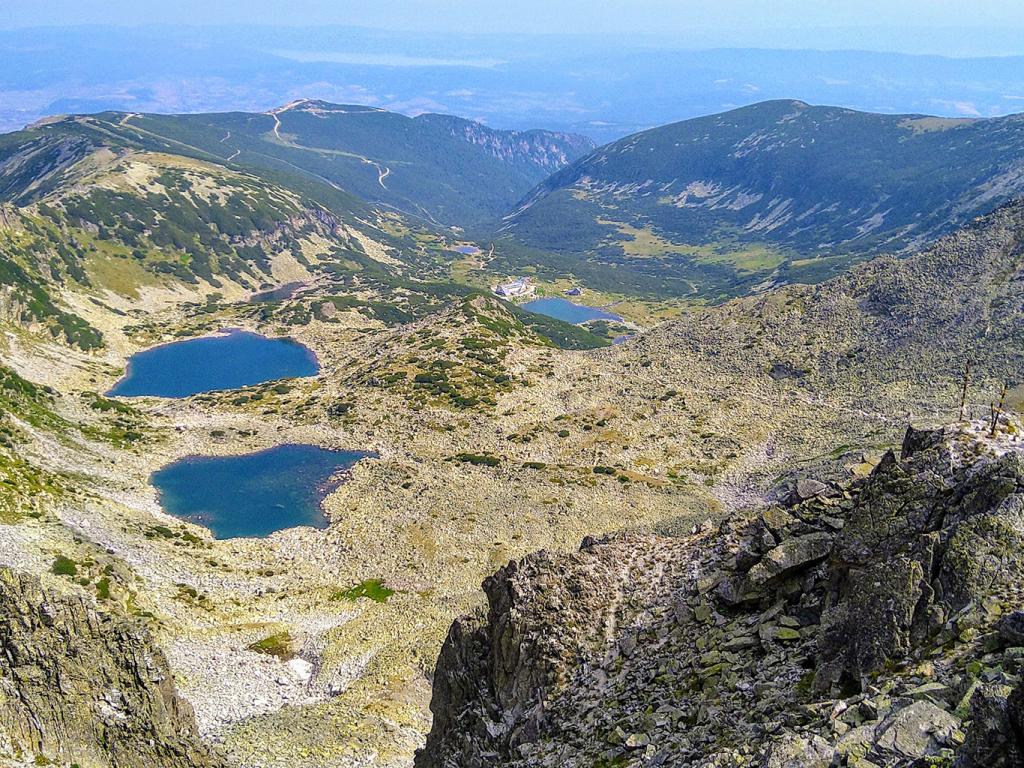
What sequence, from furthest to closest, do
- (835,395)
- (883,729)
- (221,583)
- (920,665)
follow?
(835,395) → (221,583) → (920,665) → (883,729)

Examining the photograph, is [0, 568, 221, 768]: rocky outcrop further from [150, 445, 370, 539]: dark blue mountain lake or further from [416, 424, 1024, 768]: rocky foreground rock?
[150, 445, 370, 539]: dark blue mountain lake

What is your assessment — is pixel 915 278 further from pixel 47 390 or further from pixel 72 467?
pixel 47 390

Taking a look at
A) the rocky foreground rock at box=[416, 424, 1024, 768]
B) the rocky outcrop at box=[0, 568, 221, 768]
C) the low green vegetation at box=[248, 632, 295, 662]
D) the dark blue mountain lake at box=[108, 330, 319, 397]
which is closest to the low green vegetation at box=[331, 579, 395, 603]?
the low green vegetation at box=[248, 632, 295, 662]

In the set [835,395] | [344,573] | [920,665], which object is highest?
[920,665]

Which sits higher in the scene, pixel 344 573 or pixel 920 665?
pixel 920 665

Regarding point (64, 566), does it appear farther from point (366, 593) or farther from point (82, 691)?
point (82, 691)

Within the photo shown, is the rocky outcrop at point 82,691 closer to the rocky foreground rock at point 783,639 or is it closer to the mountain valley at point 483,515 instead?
the mountain valley at point 483,515

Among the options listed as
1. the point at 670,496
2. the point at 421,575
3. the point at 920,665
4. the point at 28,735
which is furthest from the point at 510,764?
the point at 670,496
